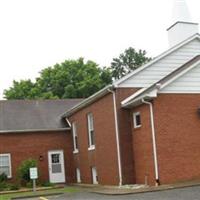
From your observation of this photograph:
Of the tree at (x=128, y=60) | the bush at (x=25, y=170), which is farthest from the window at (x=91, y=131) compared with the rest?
the tree at (x=128, y=60)

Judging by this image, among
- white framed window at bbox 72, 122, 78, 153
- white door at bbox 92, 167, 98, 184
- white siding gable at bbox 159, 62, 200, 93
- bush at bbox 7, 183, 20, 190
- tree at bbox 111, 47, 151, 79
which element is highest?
tree at bbox 111, 47, 151, 79

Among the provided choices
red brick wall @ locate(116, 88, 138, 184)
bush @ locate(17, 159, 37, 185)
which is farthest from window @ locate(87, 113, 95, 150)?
red brick wall @ locate(116, 88, 138, 184)

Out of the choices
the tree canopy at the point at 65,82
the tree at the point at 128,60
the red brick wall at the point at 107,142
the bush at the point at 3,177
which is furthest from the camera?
the tree at the point at 128,60

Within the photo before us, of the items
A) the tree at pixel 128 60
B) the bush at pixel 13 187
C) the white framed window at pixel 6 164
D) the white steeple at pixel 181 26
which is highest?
the tree at pixel 128 60

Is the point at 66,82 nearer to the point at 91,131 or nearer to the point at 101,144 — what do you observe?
the point at 91,131

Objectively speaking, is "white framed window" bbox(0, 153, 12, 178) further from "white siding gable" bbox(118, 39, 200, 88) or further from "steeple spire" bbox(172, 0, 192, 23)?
"steeple spire" bbox(172, 0, 192, 23)

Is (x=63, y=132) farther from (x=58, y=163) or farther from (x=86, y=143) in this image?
(x=86, y=143)

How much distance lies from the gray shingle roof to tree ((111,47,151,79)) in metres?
34.2

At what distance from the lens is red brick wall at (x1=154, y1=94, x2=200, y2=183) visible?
21328 millimetres

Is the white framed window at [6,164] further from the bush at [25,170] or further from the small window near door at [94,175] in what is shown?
the small window near door at [94,175]

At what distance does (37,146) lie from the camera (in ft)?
108

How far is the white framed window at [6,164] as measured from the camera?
3192 centimetres

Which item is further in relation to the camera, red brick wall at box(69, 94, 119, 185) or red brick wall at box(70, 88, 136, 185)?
red brick wall at box(69, 94, 119, 185)

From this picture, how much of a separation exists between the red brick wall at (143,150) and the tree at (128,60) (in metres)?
47.1
